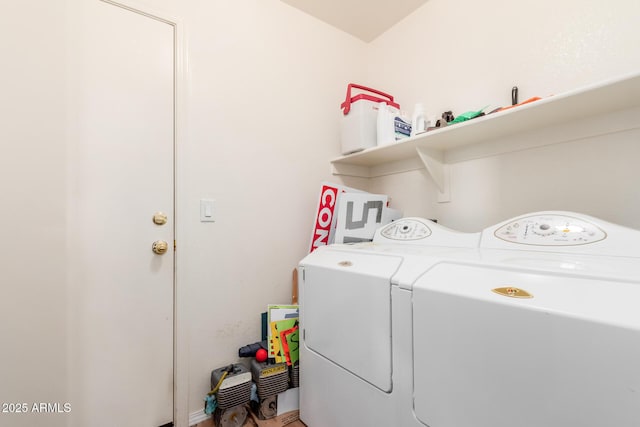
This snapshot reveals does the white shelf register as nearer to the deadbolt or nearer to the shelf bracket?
the shelf bracket

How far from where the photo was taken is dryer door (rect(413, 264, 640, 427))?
1.66 feet

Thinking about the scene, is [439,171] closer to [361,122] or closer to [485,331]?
[361,122]

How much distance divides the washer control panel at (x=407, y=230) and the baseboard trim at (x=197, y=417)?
1.39 meters

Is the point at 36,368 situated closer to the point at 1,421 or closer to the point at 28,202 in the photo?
the point at 1,421

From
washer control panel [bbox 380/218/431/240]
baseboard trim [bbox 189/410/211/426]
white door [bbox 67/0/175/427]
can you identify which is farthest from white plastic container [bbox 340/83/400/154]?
baseboard trim [bbox 189/410/211/426]

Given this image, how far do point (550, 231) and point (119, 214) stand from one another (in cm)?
184

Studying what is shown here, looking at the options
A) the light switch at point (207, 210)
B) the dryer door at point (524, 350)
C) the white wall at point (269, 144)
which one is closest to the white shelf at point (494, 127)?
the white wall at point (269, 144)

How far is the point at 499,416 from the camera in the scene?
633mm

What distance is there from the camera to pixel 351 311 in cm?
106

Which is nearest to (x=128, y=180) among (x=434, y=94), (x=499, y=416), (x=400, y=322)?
(x=400, y=322)

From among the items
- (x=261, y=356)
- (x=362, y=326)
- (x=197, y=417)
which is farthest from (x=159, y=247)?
(x=362, y=326)

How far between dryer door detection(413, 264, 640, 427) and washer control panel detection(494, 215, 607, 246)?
389mm

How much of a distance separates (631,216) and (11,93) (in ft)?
8.38

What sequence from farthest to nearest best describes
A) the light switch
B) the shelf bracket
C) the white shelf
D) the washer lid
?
the shelf bracket → the light switch → the white shelf → the washer lid
